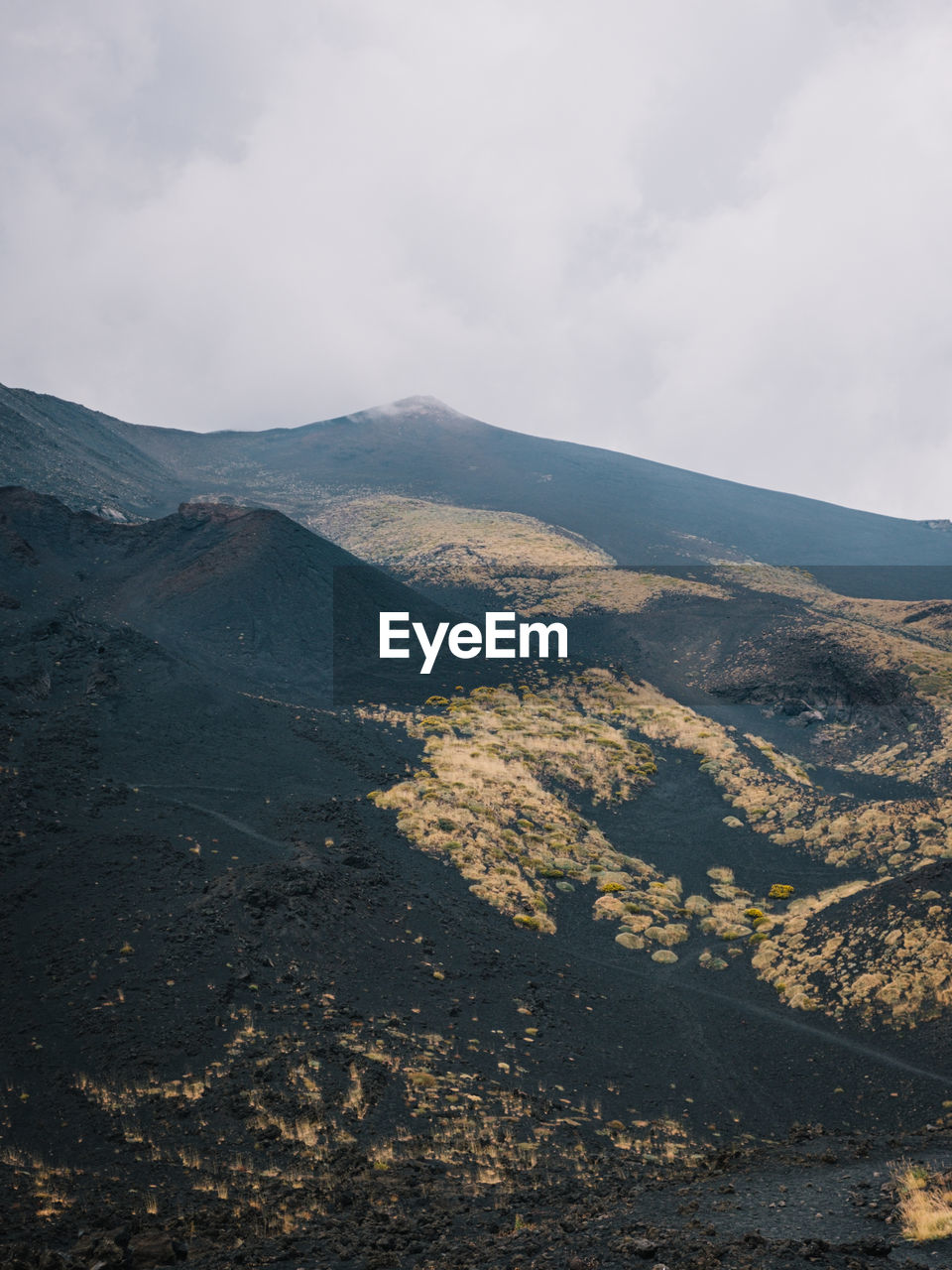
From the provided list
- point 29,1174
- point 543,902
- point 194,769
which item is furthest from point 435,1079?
point 194,769

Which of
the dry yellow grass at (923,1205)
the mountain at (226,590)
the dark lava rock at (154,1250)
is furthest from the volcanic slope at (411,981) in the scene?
the mountain at (226,590)

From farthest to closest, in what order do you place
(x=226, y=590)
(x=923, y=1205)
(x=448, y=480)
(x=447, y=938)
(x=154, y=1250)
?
1. (x=448, y=480)
2. (x=226, y=590)
3. (x=447, y=938)
4. (x=923, y=1205)
5. (x=154, y=1250)

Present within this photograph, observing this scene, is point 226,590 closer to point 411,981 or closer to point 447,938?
point 447,938

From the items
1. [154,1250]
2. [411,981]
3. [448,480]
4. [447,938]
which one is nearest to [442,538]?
[448,480]

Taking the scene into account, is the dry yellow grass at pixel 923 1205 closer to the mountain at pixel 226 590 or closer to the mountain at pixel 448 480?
the mountain at pixel 226 590

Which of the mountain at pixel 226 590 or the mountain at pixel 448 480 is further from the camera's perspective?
the mountain at pixel 448 480

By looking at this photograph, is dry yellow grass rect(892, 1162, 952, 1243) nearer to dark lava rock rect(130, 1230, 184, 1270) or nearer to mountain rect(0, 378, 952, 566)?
dark lava rock rect(130, 1230, 184, 1270)

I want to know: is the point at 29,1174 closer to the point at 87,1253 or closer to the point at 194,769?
the point at 87,1253

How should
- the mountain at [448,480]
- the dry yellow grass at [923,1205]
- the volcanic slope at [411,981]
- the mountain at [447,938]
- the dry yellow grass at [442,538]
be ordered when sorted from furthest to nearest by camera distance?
the mountain at [448,480] → the dry yellow grass at [442,538] → the mountain at [447,938] → the volcanic slope at [411,981] → the dry yellow grass at [923,1205]
